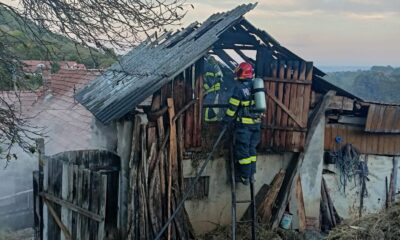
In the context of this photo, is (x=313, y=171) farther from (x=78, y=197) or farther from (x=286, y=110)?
(x=78, y=197)

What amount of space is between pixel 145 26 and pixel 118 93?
5.06 meters

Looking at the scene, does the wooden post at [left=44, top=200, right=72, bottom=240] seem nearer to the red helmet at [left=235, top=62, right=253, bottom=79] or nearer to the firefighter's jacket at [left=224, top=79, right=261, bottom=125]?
the firefighter's jacket at [left=224, top=79, right=261, bottom=125]

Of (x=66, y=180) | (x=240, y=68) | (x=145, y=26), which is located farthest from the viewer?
(x=240, y=68)

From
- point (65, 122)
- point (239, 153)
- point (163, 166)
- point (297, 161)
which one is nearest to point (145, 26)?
point (163, 166)

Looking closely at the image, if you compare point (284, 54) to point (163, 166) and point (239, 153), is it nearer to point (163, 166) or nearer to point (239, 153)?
point (239, 153)

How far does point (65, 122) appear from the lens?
16.5 metres

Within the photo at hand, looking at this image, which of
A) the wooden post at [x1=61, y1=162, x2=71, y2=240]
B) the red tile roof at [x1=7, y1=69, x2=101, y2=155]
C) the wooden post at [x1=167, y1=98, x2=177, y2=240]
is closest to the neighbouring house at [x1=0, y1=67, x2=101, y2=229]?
the red tile roof at [x1=7, y1=69, x2=101, y2=155]

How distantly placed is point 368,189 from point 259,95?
A: 5449 mm

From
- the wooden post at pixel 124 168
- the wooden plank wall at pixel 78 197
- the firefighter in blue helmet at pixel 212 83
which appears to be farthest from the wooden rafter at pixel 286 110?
the wooden plank wall at pixel 78 197

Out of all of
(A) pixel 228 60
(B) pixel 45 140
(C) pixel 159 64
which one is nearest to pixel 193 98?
(C) pixel 159 64

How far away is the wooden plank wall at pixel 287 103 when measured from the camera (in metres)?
10.5

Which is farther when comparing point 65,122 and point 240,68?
point 65,122

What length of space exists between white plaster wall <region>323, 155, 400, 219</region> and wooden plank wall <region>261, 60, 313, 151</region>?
2290 millimetres

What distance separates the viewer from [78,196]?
8.41 metres
